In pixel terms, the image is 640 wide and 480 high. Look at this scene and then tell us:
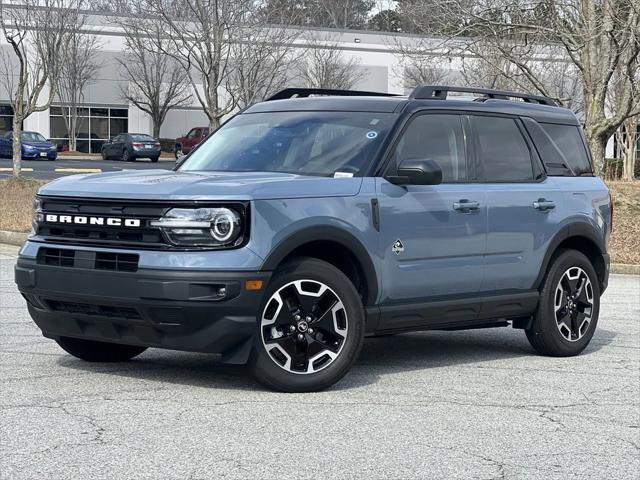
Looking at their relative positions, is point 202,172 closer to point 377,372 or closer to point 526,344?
point 377,372

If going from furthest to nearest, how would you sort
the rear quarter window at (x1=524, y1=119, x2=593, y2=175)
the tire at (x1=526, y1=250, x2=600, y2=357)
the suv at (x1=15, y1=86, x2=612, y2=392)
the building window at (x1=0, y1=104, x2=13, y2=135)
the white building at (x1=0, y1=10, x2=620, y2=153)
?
the building window at (x1=0, y1=104, x2=13, y2=135) → the white building at (x1=0, y1=10, x2=620, y2=153) → the rear quarter window at (x1=524, y1=119, x2=593, y2=175) → the tire at (x1=526, y1=250, x2=600, y2=357) → the suv at (x1=15, y1=86, x2=612, y2=392)

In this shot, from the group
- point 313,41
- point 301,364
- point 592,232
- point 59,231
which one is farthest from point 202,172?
point 313,41

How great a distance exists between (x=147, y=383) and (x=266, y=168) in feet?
5.49

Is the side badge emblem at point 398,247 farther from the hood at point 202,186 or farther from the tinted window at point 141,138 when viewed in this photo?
the tinted window at point 141,138

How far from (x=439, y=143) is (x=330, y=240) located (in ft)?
4.78

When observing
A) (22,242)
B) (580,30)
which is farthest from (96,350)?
(580,30)

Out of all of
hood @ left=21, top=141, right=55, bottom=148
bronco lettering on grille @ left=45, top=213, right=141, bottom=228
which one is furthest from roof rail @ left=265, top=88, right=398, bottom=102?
hood @ left=21, top=141, right=55, bottom=148

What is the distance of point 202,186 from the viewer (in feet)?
23.7

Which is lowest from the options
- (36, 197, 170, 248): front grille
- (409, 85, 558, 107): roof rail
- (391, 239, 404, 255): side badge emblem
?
(391, 239, 404, 255): side badge emblem

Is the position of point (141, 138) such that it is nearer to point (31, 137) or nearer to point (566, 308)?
point (31, 137)

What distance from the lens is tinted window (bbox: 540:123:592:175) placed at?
9.70m

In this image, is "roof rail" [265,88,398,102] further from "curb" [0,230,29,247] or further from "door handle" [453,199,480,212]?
"curb" [0,230,29,247]

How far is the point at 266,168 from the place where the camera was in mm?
8164

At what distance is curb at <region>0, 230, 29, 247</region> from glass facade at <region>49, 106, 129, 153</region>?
147 feet
